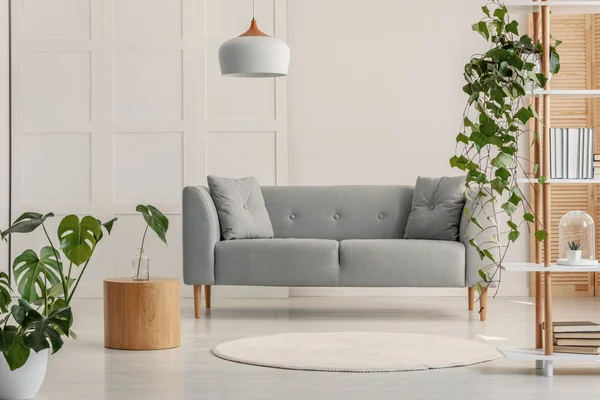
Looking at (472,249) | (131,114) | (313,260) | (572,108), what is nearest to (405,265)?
(472,249)

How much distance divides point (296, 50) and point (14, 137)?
6.98ft

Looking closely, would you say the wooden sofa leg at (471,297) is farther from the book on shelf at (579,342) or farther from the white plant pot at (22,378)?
the white plant pot at (22,378)

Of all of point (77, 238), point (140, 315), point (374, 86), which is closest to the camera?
point (77, 238)

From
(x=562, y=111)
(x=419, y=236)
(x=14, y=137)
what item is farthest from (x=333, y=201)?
(x=14, y=137)

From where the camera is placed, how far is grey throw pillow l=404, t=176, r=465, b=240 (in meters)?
5.38

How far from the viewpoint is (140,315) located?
13.1ft

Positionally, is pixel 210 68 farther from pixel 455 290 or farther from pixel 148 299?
pixel 148 299

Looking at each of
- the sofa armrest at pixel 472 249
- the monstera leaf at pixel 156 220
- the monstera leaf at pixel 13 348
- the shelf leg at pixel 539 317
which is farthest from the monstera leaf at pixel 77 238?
the sofa armrest at pixel 472 249

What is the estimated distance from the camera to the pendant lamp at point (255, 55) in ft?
15.7

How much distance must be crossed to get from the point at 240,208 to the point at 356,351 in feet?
6.14

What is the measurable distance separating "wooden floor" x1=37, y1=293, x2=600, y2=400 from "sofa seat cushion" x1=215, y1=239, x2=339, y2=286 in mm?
224

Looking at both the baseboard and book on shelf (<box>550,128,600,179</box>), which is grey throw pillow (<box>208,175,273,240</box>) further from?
book on shelf (<box>550,128,600,179</box>)

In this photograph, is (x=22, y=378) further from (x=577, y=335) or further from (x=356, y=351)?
(x=577, y=335)

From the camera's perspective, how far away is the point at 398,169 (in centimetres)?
648
